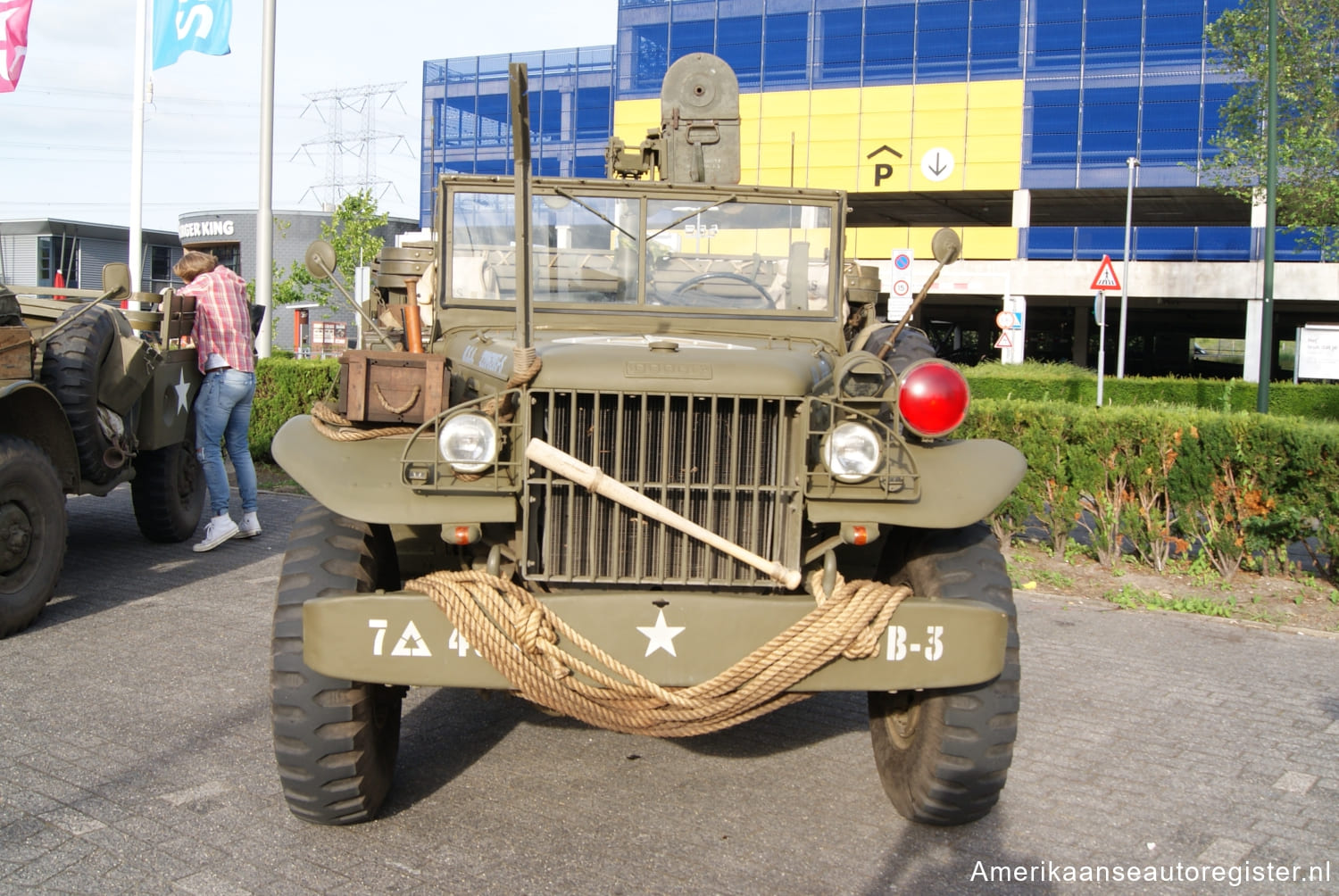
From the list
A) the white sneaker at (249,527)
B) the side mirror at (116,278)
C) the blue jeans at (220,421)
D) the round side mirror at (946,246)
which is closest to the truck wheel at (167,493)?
the blue jeans at (220,421)

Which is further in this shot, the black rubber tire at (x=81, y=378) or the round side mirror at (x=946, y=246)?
the black rubber tire at (x=81, y=378)

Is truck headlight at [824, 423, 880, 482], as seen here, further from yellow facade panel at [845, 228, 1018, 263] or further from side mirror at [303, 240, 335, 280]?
yellow facade panel at [845, 228, 1018, 263]


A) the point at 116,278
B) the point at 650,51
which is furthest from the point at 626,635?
the point at 650,51

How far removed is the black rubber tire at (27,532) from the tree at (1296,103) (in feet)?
58.2

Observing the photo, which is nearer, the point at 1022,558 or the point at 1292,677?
the point at 1292,677

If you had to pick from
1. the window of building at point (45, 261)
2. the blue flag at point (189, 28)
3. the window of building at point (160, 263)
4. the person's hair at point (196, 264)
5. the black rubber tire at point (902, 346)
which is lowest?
the black rubber tire at point (902, 346)

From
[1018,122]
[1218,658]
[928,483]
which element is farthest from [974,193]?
[928,483]

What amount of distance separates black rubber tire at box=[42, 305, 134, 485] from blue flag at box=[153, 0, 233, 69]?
9243 mm

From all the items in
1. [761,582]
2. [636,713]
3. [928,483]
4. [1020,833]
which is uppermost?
[928,483]

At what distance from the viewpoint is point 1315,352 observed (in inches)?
675

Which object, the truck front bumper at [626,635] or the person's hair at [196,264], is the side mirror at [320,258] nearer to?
the truck front bumper at [626,635]

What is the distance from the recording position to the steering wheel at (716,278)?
16.7ft

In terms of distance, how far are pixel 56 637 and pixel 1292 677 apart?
244 inches

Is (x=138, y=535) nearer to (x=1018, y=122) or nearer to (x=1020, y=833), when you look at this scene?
(x=1020, y=833)
